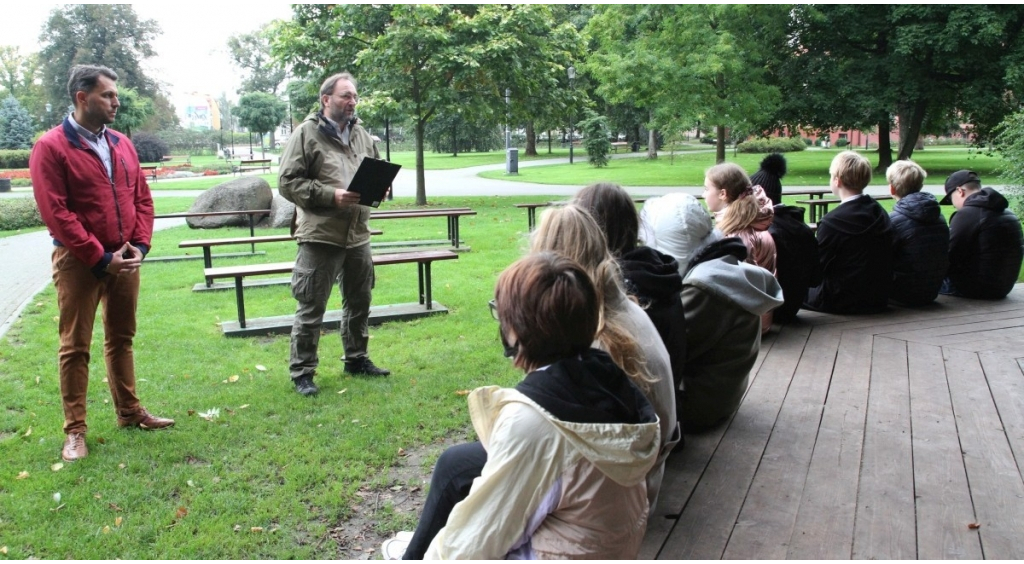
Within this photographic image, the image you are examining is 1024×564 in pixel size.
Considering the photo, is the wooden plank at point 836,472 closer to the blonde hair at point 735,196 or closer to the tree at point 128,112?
the blonde hair at point 735,196

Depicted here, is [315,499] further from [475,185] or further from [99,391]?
[475,185]

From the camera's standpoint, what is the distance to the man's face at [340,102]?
4.41 meters

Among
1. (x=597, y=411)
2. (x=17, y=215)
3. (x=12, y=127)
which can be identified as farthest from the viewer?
(x=12, y=127)

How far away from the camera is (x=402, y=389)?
15.3ft

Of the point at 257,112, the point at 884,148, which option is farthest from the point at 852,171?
the point at 257,112

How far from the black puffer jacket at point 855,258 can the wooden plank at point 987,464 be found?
4.00ft

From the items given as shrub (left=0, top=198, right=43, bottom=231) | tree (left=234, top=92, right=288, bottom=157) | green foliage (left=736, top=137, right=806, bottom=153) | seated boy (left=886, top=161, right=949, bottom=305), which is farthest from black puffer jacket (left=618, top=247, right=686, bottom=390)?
tree (left=234, top=92, right=288, bottom=157)

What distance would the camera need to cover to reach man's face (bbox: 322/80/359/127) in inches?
173

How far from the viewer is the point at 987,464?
3.08 metres

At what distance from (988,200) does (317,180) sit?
524cm

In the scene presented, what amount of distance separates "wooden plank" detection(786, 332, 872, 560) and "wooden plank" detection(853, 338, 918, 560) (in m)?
0.04

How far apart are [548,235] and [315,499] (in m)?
1.71

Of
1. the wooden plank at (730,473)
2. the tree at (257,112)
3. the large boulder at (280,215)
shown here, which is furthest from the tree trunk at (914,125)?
the tree at (257,112)

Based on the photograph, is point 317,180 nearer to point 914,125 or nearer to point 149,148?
point 914,125
